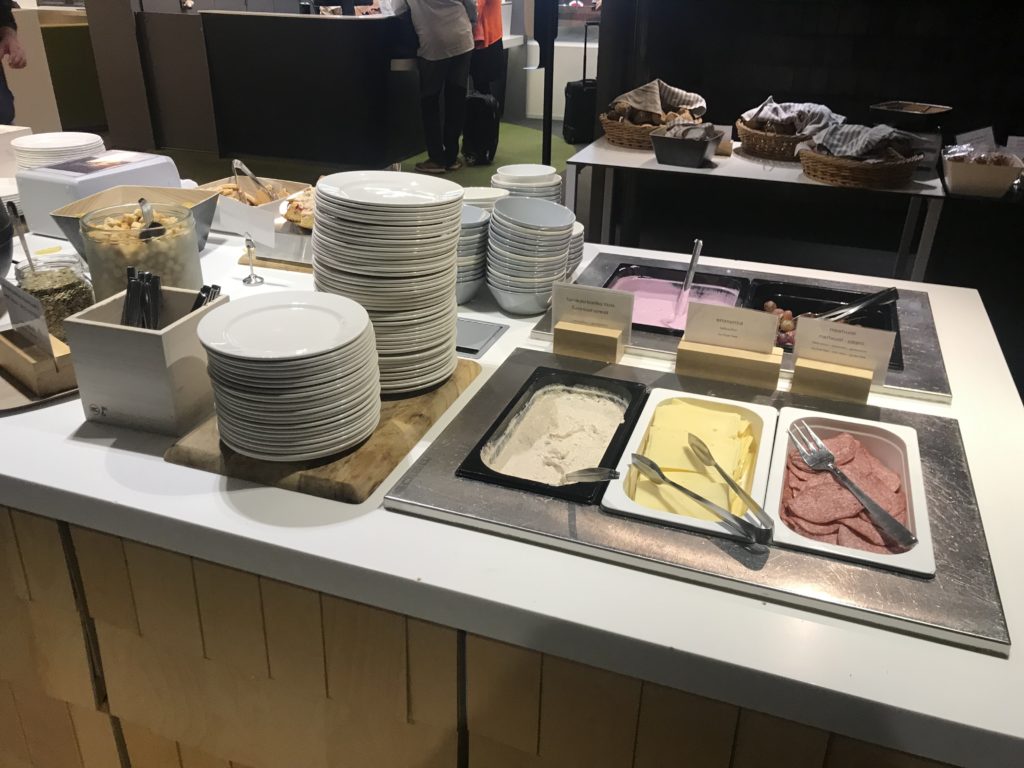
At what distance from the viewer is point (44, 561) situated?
1.04m

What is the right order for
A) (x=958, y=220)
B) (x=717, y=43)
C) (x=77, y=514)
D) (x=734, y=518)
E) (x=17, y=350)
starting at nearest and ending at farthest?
1. (x=734, y=518)
2. (x=77, y=514)
3. (x=17, y=350)
4. (x=958, y=220)
5. (x=717, y=43)

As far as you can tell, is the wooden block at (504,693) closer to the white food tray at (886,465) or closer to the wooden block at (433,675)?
the wooden block at (433,675)

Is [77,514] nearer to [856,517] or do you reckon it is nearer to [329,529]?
[329,529]

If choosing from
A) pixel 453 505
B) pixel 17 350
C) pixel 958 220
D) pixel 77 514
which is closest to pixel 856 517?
pixel 453 505

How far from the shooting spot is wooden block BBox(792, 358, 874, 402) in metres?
1.11

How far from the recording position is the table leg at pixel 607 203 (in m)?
3.02

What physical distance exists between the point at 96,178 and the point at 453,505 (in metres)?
1.15

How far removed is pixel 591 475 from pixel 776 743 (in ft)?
1.03

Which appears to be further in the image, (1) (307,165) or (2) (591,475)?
(1) (307,165)

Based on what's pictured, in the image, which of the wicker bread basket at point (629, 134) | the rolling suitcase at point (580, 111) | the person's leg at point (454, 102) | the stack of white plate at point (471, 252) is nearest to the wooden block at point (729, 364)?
the stack of white plate at point (471, 252)

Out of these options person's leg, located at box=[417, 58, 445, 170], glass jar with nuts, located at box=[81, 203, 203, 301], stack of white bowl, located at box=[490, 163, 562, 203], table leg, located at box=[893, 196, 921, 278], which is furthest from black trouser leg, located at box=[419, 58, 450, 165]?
A: glass jar with nuts, located at box=[81, 203, 203, 301]

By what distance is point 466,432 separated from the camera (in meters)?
1.01

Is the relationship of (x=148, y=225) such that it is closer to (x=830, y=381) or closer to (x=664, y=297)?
(x=664, y=297)

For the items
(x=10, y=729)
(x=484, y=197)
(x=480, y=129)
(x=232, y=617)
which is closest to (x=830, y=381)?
(x=484, y=197)
